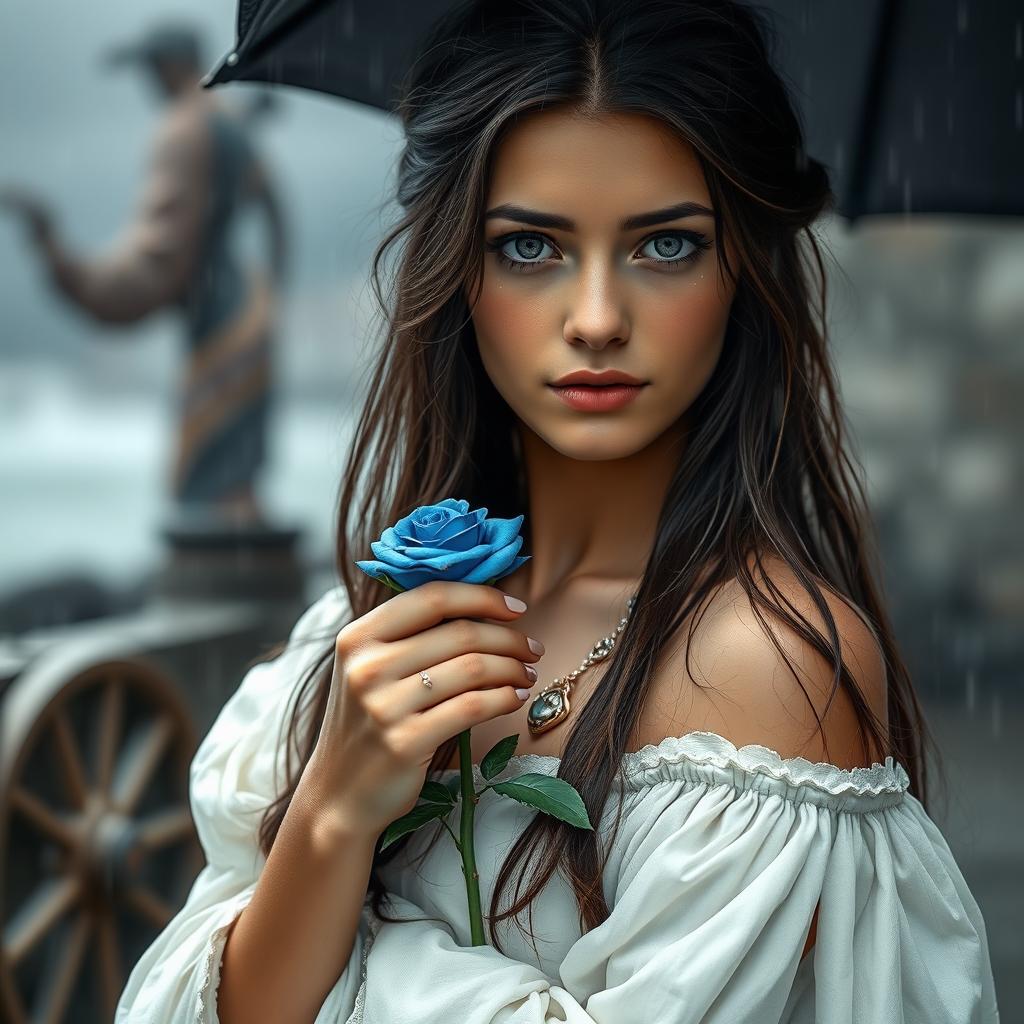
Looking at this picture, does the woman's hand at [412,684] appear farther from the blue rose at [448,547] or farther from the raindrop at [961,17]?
the raindrop at [961,17]

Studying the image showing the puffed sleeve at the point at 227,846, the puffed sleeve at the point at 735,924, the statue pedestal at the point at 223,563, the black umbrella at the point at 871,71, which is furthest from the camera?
the statue pedestal at the point at 223,563

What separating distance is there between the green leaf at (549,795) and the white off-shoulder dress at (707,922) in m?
0.07

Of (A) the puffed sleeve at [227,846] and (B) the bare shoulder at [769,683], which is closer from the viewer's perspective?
(B) the bare shoulder at [769,683]

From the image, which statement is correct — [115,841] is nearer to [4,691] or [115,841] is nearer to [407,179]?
[4,691]

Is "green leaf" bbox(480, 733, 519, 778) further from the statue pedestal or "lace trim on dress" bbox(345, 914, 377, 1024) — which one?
the statue pedestal

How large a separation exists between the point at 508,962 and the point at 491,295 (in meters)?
0.64

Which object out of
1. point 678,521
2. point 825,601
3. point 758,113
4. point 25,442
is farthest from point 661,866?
point 25,442

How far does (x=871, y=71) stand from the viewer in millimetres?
1744

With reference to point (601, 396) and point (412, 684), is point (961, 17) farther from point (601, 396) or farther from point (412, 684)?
point (412, 684)

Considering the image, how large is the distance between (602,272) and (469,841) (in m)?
0.54

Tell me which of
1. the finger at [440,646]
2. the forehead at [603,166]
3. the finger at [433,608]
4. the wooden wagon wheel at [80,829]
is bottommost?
the wooden wagon wheel at [80,829]

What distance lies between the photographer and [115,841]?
111 inches

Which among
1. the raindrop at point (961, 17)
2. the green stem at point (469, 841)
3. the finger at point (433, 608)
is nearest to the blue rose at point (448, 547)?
the finger at point (433, 608)

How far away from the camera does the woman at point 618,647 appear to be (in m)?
1.19
